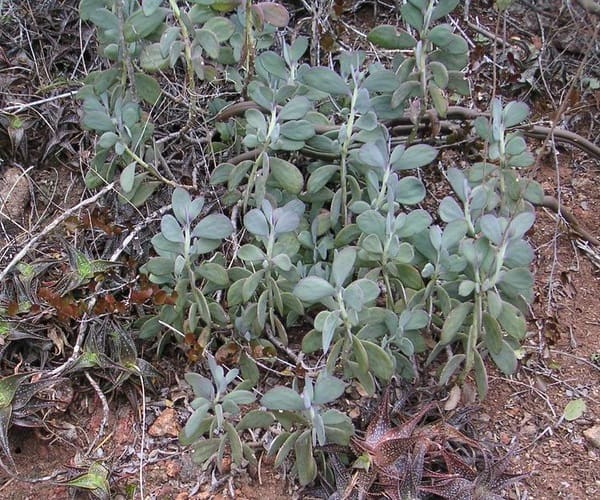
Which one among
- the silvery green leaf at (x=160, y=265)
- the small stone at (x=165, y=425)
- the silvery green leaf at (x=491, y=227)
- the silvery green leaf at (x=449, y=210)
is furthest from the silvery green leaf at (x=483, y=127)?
the small stone at (x=165, y=425)

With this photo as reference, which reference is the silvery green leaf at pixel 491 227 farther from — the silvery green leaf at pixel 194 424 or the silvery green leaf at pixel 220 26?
the silvery green leaf at pixel 220 26

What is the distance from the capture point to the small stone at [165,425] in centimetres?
200

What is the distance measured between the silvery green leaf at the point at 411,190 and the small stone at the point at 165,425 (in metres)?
0.86

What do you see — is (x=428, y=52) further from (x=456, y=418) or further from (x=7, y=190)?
(x=7, y=190)

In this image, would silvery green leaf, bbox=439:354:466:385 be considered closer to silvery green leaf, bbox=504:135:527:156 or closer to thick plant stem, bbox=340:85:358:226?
thick plant stem, bbox=340:85:358:226

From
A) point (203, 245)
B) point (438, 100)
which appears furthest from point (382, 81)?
point (203, 245)

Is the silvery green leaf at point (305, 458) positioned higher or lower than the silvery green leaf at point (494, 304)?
lower

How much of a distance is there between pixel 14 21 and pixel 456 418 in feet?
7.32

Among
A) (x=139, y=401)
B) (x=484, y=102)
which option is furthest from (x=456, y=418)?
(x=484, y=102)

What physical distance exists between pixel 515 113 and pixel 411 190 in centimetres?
41

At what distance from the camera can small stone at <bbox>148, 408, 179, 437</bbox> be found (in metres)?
2.00

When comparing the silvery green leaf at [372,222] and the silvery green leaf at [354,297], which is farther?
the silvery green leaf at [372,222]

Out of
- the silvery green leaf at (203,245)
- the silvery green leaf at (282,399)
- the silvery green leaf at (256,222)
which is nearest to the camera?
the silvery green leaf at (282,399)

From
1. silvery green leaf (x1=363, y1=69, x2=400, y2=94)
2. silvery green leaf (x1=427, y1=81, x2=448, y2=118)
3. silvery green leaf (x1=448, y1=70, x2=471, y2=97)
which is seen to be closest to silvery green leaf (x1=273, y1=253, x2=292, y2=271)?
silvery green leaf (x1=363, y1=69, x2=400, y2=94)
